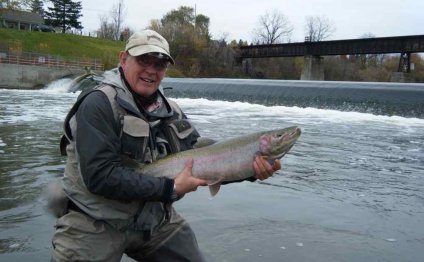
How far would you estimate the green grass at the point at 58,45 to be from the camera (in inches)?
2297

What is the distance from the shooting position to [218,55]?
67.6m

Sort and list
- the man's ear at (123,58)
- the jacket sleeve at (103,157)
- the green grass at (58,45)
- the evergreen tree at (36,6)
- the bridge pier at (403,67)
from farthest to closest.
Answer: the green grass at (58,45), the bridge pier at (403,67), the evergreen tree at (36,6), the man's ear at (123,58), the jacket sleeve at (103,157)

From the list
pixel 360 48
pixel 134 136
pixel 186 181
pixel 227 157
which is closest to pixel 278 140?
pixel 227 157

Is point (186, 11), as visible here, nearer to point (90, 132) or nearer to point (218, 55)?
point (218, 55)

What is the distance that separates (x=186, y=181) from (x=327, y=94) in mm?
24946

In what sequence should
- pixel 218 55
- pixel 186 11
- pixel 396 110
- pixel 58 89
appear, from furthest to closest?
pixel 186 11 < pixel 218 55 < pixel 58 89 < pixel 396 110

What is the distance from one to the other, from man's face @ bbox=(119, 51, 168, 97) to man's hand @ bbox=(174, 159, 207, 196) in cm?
53

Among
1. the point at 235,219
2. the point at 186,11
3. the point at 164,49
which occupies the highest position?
the point at 186,11

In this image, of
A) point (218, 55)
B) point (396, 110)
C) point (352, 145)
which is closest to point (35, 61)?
point (218, 55)

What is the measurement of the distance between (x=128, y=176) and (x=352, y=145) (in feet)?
36.7

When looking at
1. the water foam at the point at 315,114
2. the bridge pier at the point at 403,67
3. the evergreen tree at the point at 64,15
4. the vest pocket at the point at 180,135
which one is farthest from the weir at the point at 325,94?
the evergreen tree at the point at 64,15

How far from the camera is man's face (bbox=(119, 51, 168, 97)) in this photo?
2906mm

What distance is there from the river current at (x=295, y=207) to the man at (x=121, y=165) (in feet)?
2.78

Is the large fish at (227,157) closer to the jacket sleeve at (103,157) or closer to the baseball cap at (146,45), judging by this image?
the jacket sleeve at (103,157)
